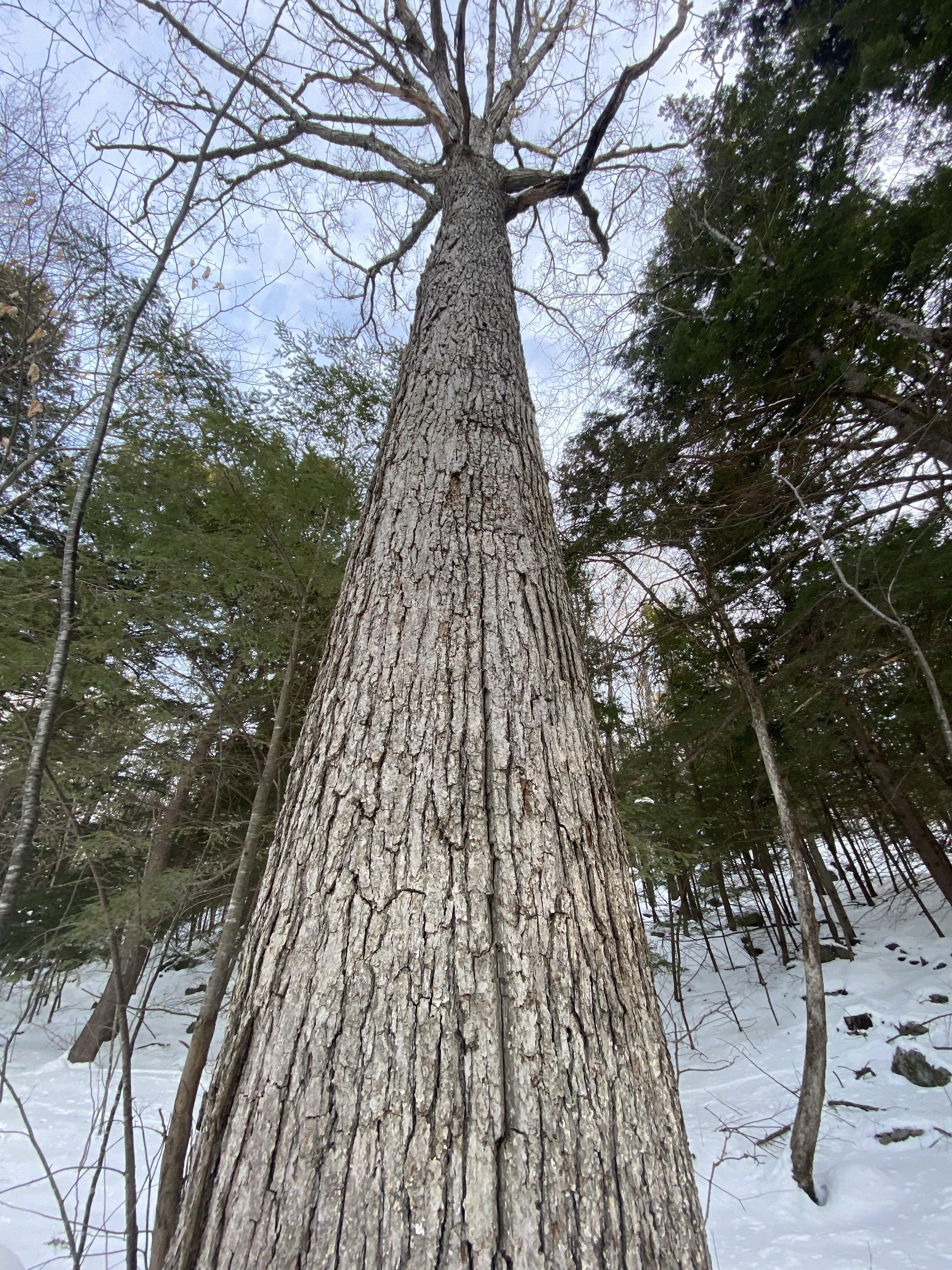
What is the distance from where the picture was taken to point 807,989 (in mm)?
3809

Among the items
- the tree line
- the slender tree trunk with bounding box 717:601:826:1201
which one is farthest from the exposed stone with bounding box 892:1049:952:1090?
the tree line

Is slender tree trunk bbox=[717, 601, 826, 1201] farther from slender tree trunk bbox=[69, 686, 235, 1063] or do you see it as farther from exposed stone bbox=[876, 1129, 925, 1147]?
slender tree trunk bbox=[69, 686, 235, 1063]

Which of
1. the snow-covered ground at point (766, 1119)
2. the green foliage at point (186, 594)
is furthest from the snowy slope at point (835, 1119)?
the green foliage at point (186, 594)

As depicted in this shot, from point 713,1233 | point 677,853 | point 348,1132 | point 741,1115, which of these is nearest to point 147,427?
point 348,1132

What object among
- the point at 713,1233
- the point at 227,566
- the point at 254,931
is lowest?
the point at 713,1233

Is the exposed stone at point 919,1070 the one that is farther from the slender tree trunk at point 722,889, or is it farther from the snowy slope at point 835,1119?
the slender tree trunk at point 722,889

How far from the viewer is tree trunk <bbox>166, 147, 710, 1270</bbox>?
59cm

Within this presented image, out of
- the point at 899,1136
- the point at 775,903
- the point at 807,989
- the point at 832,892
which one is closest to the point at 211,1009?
the point at 807,989

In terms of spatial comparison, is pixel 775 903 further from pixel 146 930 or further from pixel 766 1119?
pixel 146 930

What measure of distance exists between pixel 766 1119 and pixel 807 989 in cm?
172

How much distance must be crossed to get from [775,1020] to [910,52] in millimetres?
9833

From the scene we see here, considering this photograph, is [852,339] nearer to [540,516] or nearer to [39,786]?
[540,516]

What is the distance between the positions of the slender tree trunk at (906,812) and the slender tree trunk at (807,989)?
3325 mm

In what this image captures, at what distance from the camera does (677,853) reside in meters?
3.97
